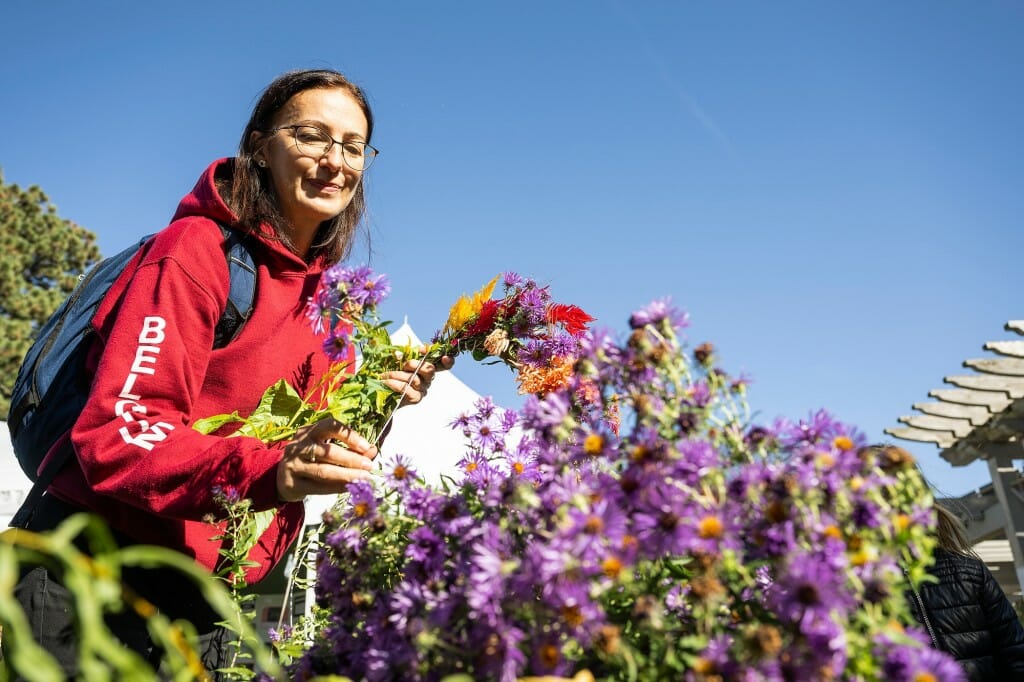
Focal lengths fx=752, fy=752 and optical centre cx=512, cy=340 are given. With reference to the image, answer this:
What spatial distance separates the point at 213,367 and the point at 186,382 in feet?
0.60

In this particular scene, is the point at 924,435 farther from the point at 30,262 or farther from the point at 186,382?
the point at 30,262

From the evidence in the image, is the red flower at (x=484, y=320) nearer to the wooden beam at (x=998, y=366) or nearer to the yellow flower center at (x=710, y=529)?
the yellow flower center at (x=710, y=529)

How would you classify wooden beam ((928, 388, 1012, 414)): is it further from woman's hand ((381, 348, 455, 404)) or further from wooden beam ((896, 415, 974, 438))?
woman's hand ((381, 348, 455, 404))

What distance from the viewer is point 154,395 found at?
1487 mm

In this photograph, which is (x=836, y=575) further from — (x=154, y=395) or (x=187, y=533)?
(x=187, y=533)

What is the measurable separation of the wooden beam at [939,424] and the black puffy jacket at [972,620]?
6.58 metres

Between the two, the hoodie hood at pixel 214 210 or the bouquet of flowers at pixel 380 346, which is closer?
the bouquet of flowers at pixel 380 346

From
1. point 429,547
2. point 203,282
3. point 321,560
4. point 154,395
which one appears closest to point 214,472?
point 154,395

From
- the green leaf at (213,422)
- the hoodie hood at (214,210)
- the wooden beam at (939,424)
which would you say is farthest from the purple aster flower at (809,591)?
the wooden beam at (939,424)

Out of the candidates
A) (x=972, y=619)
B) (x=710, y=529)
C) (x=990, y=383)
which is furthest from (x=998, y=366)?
(x=710, y=529)

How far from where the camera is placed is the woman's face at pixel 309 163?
203 cm

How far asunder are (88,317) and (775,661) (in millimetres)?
1681

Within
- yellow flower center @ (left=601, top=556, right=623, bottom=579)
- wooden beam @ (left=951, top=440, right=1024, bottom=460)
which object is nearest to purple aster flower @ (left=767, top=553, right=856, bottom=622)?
yellow flower center @ (left=601, top=556, right=623, bottom=579)

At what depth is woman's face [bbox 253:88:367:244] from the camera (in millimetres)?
2025
